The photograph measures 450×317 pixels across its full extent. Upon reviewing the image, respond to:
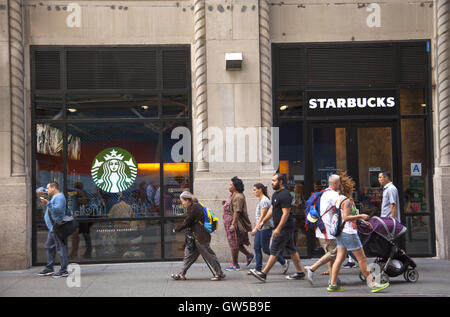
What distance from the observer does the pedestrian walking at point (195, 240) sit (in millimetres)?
10203

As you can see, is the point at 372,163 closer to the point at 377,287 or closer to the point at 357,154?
the point at 357,154

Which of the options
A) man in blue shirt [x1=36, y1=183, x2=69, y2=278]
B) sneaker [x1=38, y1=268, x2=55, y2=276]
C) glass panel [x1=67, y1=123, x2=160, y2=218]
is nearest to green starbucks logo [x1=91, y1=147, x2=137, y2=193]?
glass panel [x1=67, y1=123, x2=160, y2=218]

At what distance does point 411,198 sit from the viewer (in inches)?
505

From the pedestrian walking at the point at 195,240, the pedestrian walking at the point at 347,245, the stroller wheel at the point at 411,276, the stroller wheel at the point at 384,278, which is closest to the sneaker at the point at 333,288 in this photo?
the pedestrian walking at the point at 347,245

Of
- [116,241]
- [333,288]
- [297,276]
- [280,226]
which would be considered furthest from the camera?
[116,241]

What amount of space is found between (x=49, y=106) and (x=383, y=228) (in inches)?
287

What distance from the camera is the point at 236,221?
11.0 metres

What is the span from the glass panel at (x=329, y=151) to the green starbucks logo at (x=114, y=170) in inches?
156

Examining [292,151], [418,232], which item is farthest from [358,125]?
[418,232]

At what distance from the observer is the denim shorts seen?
29.2 feet

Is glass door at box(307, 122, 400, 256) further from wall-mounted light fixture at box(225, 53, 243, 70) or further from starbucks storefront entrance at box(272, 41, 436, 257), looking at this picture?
wall-mounted light fixture at box(225, 53, 243, 70)

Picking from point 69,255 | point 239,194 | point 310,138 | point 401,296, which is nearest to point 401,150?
point 310,138

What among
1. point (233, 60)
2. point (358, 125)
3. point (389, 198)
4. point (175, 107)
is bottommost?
point (389, 198)

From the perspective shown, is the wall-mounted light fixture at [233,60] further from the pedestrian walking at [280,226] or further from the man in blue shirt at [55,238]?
the man in blue shirt at [55,238]
